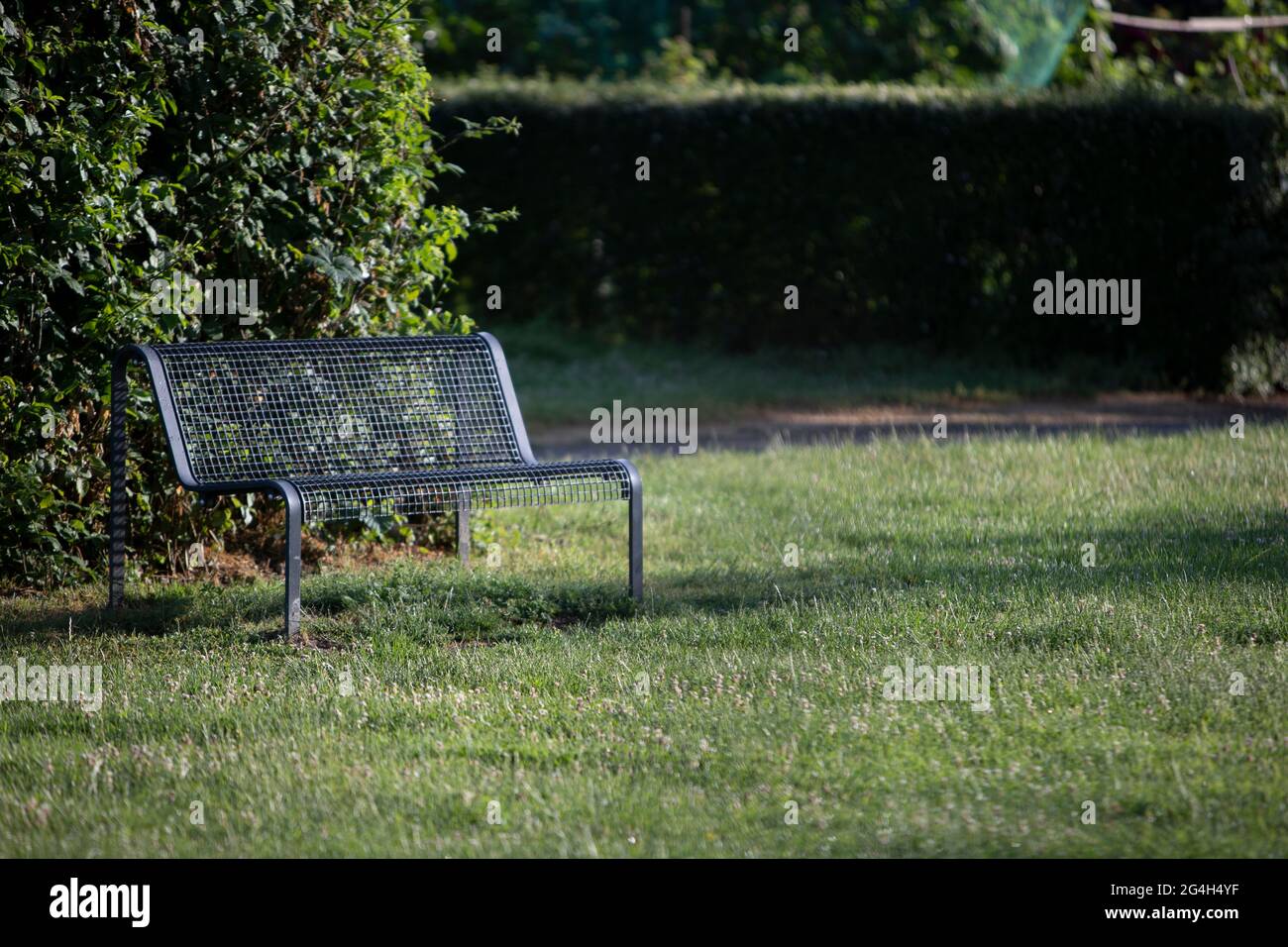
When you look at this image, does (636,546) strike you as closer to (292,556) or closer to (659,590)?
(659,590)

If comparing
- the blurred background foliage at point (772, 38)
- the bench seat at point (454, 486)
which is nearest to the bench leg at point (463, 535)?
the bench seat at point (454, 486)

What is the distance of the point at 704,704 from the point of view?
4.85 metres

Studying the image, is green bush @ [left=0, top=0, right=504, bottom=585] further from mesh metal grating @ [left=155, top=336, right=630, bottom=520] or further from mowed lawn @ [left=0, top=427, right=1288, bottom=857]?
mowed lawn @ [left=0, top=427, right=1288, bottom=857]

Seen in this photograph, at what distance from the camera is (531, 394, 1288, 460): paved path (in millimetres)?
11086

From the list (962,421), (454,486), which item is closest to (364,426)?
(454,486)

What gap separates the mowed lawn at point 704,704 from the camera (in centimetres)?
389

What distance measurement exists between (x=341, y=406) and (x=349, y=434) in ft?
0.42

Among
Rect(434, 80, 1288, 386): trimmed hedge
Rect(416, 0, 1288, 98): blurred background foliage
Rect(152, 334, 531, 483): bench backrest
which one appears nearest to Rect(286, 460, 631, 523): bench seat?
Rect(152, 334, 531, 483): bench backrest

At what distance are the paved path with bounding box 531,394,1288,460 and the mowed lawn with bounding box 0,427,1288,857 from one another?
11.0 ft

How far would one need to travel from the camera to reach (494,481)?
6.01m

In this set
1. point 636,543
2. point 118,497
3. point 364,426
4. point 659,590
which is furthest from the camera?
point 364,426

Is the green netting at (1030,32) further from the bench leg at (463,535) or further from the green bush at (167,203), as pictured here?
the bench leg at (463,535)

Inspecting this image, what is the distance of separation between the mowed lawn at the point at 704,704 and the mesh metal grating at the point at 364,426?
481 mm
